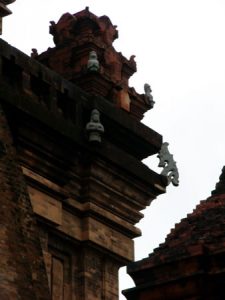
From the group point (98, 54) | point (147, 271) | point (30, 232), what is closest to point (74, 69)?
point (98, 54)

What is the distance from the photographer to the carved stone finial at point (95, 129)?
2967cm

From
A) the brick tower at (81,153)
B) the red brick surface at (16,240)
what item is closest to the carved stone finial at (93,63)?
the brick tower at (81,153)

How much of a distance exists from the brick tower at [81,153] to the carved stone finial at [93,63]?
0.03m

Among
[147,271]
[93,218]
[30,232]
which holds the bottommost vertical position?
[147,271]

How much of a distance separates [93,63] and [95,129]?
8.59 feet

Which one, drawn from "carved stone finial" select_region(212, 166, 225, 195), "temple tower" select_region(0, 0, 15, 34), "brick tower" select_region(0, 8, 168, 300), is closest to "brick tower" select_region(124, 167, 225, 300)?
"carved stone finial" select_region(212, 166, 225, 195)

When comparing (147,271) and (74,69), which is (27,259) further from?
(74,69)

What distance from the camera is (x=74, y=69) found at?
32438 mm

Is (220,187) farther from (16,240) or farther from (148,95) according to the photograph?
(148,95)

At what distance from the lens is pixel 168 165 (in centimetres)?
3228

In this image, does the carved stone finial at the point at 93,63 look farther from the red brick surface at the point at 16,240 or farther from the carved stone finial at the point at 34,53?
the red brick surface at the point at 16,240

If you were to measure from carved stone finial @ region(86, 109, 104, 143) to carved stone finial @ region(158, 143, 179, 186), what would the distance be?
9.33ft

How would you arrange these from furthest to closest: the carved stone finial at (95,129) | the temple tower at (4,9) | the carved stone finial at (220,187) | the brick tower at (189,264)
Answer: the carved stone finial at (95,129) → the temple tower at (4,9) → the carved stone finial at (220,187) → the brick tower at (189,264)

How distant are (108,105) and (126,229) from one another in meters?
3.07
